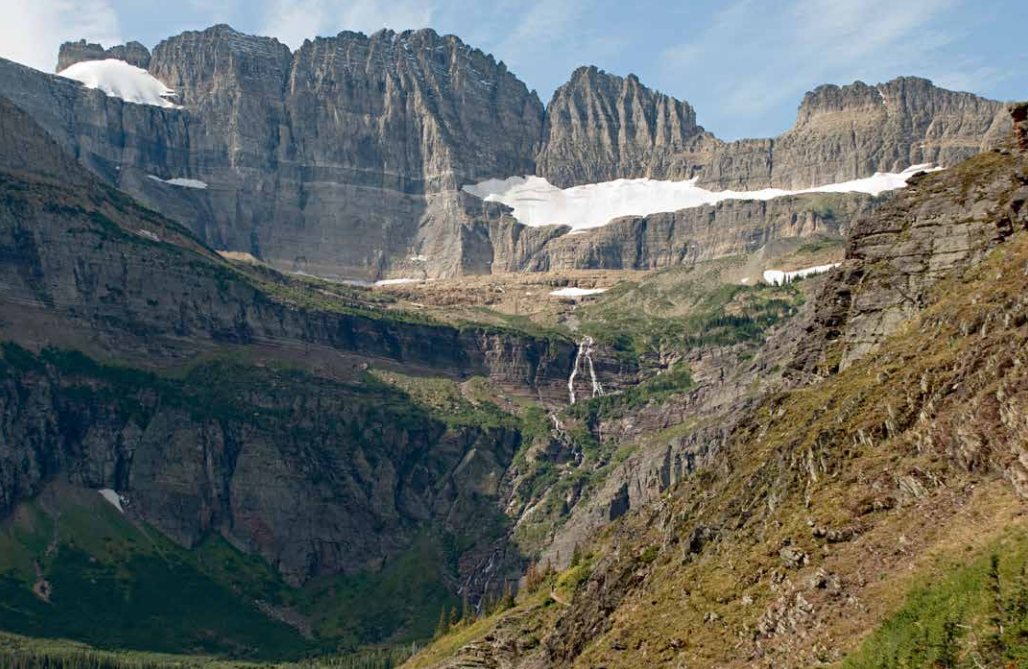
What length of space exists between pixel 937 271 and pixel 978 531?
43.5 meters

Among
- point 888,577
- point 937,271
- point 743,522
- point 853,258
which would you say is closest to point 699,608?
point 743,522

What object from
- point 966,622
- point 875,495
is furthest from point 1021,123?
point 966,622

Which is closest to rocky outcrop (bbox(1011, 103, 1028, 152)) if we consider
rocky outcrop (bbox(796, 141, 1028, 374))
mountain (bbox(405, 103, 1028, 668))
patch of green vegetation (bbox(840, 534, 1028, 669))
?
rocky outcrop (bbox(796, 141, 1028, 374))

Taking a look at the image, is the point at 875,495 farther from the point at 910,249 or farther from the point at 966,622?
the point at 910,249

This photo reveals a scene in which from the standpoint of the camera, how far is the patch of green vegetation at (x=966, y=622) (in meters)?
62.0

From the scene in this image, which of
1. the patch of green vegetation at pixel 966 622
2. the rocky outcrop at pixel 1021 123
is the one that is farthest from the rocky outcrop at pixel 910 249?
the patch of green vegetation at pixel 966 622

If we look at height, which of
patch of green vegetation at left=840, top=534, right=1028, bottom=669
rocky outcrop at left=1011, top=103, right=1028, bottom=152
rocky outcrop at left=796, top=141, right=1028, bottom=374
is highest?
rocky outcrop at left=1011, top=103, right=1028, bottom=152

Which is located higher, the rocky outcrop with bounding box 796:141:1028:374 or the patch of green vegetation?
the rocky outcrop with bounding box 796:141:1028:374

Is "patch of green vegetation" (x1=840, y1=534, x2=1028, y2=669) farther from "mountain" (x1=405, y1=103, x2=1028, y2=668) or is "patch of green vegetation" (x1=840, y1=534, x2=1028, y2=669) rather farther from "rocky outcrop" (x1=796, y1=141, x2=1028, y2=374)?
"rocky outcrop" (x1=796, y1=141, x2=1028, y2=374)

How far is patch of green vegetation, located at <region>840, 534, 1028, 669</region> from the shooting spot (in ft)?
204

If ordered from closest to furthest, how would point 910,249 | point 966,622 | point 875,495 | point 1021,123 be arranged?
point 966,622 → point 875,495 → point 1021,123 → point 910,249

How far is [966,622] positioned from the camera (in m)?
64.5

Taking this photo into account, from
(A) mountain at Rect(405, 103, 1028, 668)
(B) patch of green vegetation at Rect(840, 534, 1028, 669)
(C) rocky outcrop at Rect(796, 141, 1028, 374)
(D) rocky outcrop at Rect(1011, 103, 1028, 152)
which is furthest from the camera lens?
(D) rocky outcrop at Rect(1011, 103, 1028, 152)

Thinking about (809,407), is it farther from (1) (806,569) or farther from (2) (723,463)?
(1) (806,569)
